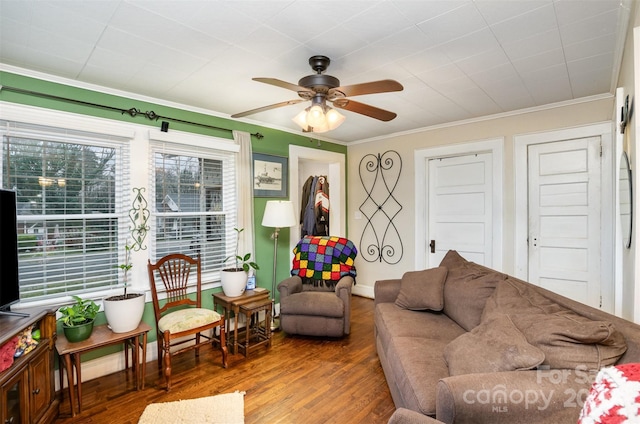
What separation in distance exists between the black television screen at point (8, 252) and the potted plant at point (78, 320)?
329mm

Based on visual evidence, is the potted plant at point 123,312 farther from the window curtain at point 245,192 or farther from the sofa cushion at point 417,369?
the sofa cushion at point 417,369

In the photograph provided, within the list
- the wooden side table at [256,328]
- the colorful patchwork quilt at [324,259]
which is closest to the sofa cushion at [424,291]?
the colorful patchwork quilt at [324,259]

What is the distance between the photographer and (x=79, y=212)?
2.58m

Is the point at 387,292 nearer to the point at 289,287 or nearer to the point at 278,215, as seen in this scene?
the point at 289,287

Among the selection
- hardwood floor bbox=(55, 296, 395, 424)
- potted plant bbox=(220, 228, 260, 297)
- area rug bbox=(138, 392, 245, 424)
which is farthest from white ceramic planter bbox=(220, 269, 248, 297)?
area rug bbox=(138, 392, 245, 424)

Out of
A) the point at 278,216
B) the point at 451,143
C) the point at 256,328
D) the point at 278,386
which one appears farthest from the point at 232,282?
the point at 451,143

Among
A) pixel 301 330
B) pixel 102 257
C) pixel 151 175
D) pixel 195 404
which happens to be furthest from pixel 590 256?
pixel 102 257

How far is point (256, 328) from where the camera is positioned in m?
3.29

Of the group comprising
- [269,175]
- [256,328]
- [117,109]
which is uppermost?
[117,109]

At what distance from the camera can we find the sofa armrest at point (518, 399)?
115 cm

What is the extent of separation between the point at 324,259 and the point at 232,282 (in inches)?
42.1

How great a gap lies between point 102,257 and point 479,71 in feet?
11.4

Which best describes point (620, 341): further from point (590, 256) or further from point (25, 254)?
point (25, 254)

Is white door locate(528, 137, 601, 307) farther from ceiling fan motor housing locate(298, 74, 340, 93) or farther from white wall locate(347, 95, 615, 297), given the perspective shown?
ceiling fan motor housing locate(298, 74, 340, 93)
